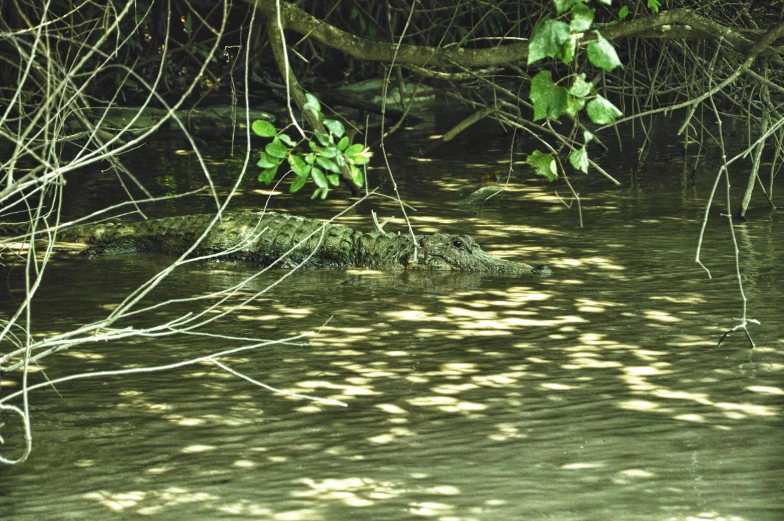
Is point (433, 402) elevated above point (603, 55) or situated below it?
below

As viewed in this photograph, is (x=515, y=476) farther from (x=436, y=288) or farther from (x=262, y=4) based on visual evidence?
(x=262, y=4)

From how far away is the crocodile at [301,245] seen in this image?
8.44m

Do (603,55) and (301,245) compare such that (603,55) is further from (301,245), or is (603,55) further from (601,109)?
(301,245)

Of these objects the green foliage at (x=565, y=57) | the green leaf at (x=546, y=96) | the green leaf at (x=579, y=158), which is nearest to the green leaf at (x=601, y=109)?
the green foliage at (x=565, y=57)

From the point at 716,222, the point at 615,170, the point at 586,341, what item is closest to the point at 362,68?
the point at 615,170

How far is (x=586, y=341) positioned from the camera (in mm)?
6320

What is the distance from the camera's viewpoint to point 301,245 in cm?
889

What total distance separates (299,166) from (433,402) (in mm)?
1183

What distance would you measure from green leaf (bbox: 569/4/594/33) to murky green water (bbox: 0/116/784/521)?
1588 millimetres

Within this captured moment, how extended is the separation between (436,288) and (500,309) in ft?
2.83

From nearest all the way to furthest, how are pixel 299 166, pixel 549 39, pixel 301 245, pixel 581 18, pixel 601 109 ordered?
pixel 549 39
pixel 581 18
pixel 601 109
pixel 299 166
pixel 301 245

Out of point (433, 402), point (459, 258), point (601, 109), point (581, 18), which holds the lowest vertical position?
point (433, 402)

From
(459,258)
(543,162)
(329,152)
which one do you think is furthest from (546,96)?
(459,258)

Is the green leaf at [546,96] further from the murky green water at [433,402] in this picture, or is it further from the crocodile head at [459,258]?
the crocodile head at [459,258]
